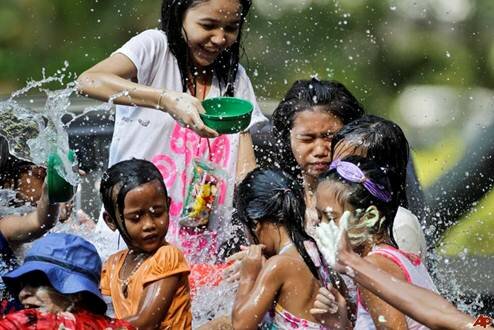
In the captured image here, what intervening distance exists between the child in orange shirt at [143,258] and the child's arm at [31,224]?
234 millimetres

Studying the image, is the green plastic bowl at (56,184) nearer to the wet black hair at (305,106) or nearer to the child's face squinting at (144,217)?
the child's face squinting at (144,217)

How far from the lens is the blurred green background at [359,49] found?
36.7 feet

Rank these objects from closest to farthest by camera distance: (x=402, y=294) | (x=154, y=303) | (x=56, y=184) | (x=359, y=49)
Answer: (x=402, y=294), (x=154, y=303), (x=56, y=184), (x=359, y=49)

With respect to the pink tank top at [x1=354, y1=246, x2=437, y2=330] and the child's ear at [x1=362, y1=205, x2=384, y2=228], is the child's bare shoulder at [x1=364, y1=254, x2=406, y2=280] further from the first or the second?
the child's ear at [x1=362, y1=205, x2=384, y2=228]

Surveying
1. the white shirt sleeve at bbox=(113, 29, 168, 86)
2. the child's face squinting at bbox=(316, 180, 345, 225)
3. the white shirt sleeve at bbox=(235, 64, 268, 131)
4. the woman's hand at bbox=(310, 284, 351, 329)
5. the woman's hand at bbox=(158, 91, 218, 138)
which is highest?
the white shirt sleeve at bbox=(113, 29, 168, 86)

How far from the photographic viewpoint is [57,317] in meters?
5.37

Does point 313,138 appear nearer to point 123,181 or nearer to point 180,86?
point 180,86

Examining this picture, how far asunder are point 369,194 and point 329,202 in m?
0.15

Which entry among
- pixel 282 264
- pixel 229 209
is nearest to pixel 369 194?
pixel 282 264

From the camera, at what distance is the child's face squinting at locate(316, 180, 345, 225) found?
587 cm

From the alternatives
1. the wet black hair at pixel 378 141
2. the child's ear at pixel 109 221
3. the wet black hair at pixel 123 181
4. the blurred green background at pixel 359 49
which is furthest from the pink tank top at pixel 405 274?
the blurred green background at pixel 359 49

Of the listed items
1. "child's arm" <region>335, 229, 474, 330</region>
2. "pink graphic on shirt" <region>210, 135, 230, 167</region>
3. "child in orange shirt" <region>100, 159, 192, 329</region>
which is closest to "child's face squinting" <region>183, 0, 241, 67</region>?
"pink graphic on shirt" <region>210, 135, 230, 167</region>

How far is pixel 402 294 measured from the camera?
206 inches

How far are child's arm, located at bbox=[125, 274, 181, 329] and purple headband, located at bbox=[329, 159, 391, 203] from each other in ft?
2.42
